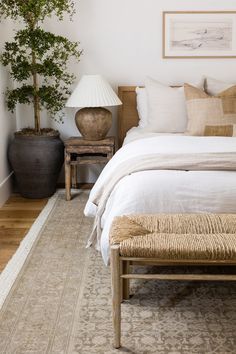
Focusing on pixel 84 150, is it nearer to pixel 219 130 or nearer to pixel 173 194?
pixel 219 130

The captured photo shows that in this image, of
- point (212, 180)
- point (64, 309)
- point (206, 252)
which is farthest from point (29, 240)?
point (206, 252)

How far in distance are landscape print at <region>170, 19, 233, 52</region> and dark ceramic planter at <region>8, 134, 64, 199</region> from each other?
141 centimetres

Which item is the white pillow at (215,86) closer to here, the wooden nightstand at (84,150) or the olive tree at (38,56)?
the wooden nightstand at (84,150)

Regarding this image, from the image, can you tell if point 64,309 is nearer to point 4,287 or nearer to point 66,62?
point 4,287

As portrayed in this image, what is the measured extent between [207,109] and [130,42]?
108 centimetres

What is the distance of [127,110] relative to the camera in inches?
179

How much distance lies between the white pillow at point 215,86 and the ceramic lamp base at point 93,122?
886mm

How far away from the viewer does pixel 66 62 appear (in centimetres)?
455

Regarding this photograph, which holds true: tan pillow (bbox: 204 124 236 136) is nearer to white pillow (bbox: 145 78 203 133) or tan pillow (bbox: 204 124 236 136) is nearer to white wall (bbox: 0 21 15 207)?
white pillow (bbox: 145 78 203 133)

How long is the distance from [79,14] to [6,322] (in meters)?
3.02

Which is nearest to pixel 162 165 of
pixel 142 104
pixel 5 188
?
pixel 142 104

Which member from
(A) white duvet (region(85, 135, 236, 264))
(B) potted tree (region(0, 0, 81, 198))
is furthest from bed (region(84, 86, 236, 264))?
(B) potted tree (region(0, 0, 81, 198))

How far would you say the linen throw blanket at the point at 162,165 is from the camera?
8.98 feet

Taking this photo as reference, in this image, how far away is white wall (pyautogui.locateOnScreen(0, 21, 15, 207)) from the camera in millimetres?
4176
